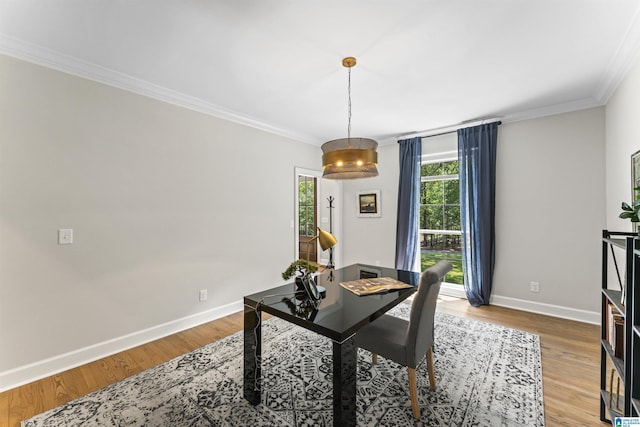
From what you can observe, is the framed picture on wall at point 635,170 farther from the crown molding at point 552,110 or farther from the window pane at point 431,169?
the window pane at point 431,169

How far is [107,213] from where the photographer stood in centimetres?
249

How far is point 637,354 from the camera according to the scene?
128cm

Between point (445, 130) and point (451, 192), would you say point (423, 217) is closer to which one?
point (451, 192)

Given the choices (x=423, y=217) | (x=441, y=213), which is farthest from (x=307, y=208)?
(x=441, y=213)

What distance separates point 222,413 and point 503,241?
375 centimetres

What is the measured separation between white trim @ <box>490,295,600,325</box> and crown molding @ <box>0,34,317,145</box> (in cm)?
421

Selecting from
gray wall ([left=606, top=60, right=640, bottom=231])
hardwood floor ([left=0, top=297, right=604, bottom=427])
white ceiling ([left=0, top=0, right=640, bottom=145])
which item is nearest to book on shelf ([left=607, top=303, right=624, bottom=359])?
hardwood floor ([left=0, top=297, right=604, bottom=427])

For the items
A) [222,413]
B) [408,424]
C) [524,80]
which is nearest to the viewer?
[408,424]

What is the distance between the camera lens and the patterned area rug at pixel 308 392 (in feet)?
5.56

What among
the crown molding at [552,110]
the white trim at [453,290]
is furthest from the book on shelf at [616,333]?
the crown molding at [552,110]

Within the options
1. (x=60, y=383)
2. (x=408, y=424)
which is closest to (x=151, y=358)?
(x=60, y=383)

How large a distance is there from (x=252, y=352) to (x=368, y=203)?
361cm

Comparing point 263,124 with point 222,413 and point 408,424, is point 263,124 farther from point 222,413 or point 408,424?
point 408,424

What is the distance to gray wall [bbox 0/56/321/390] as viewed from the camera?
81.2 inches
